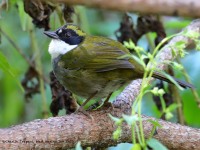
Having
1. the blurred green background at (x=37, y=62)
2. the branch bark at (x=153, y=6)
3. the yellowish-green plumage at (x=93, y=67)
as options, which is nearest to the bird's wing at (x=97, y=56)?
the yellowish-green plumage at (x=93, y=67)

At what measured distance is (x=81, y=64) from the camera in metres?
3.26

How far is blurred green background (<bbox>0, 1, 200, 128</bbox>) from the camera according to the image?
12.7 feet

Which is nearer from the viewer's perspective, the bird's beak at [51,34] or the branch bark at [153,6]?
the branch bark at [153,6]

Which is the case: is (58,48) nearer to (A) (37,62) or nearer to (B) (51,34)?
(B) (51,34)

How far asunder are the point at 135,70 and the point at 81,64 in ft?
1.34

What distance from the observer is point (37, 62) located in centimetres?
380

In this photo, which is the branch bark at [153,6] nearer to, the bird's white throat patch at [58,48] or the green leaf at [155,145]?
the green leaf at [155,145]

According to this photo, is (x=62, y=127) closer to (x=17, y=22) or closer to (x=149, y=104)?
(x=149, y=104)

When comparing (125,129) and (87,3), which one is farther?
(125,129)

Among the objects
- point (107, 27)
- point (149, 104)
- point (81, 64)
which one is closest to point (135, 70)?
point (81, 64)

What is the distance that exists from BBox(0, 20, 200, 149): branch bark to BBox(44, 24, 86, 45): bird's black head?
2.29 ft

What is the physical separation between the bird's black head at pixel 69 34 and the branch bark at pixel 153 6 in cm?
234

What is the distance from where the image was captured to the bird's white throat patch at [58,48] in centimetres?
346

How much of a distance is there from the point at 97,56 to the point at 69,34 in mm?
380
